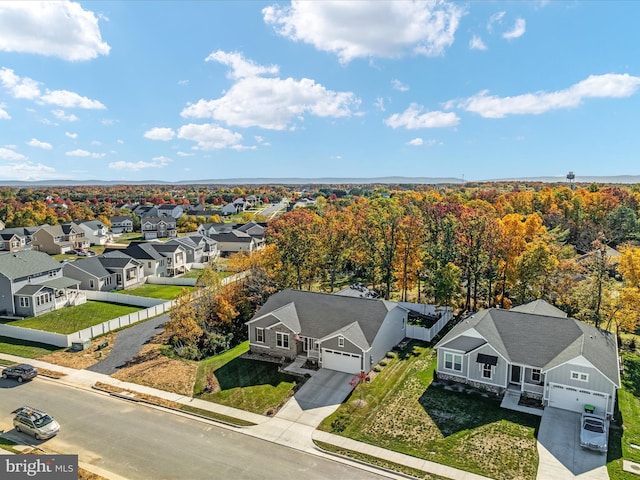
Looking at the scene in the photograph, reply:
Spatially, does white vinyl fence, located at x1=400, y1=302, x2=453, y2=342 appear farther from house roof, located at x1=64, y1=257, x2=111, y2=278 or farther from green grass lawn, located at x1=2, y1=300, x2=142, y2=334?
house roof, located at x1=64, y1=257, x2=111, y2=278

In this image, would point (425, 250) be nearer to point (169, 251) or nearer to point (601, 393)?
point (601, 393)

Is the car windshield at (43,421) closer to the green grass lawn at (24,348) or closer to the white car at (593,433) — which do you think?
the green grass lawn at (24,348)

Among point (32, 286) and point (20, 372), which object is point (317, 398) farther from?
point (32, 286)

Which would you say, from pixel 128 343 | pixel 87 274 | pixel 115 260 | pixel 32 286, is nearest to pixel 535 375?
pixel 128 343

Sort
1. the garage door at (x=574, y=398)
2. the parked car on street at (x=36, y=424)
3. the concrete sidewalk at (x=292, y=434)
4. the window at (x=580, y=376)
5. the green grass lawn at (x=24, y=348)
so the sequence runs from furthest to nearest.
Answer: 1. the green grass lawn at (x=24, y=348)
2. the window at (x=580, y=376)
3. the garage door at (x=574, y=398)
4. the parked car on street at (x=36, y=424)
5. the concrete sidewalk at (x=292, y=434)

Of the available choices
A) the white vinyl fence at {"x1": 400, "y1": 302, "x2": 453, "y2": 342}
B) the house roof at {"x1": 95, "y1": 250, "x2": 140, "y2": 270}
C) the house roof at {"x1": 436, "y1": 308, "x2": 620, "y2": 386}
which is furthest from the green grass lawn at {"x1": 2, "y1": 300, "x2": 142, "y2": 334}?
the house roof at {"x1": 436, "y1": 308, "x2": 620, "y2": 386}

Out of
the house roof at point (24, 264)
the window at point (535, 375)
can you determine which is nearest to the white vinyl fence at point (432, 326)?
the window at point (535, 375)

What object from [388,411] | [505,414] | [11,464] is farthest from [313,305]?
[11,464]
